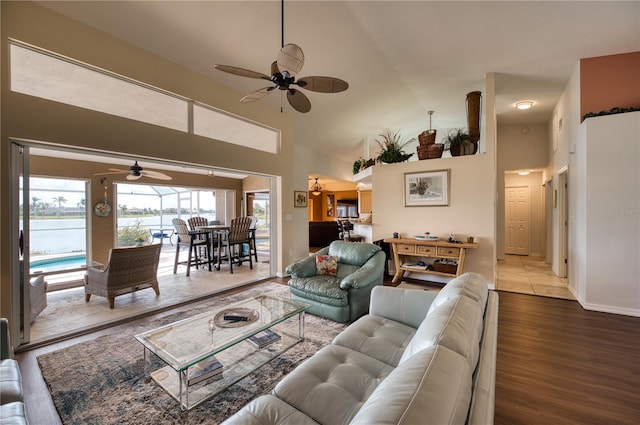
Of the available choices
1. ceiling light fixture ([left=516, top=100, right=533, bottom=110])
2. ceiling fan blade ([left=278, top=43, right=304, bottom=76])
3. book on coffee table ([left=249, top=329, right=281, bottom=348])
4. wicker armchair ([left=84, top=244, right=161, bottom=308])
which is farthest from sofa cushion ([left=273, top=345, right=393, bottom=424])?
ceiling light fixture ([left=516, top=100, right=533, bottom=110])

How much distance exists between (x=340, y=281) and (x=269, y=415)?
215cm

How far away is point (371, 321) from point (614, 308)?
11.8 feet

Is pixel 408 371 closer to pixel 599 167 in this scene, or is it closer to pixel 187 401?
pixel 187 401

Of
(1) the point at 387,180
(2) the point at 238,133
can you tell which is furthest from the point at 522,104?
(2) the point at 238,133

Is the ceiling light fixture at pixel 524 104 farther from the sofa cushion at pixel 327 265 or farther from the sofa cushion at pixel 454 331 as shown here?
the sofa cushion at pixel 454 331

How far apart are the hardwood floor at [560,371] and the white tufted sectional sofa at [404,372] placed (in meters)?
0.80

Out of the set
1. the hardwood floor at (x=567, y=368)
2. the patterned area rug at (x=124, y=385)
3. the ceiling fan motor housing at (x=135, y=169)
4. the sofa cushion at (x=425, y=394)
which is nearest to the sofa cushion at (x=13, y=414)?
the patterned area rug at (x=124, y=385)

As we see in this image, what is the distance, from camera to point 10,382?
1.43 metres

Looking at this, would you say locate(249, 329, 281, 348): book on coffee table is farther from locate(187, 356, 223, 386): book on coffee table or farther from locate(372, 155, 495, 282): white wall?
locate(372, 155, 495, 282): white wall

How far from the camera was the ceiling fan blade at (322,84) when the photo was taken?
2.51m

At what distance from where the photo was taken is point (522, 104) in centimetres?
523

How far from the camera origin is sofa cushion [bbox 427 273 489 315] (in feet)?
5.03

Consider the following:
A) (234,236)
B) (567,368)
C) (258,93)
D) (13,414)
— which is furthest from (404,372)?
(234,236)

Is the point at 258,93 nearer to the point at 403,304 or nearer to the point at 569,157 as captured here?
the point at 403,304
